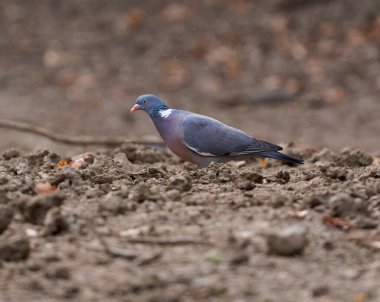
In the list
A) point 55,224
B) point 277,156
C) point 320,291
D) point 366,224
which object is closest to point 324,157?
point 277,156

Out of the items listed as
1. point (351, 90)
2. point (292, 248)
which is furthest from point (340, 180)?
point (351, 90)

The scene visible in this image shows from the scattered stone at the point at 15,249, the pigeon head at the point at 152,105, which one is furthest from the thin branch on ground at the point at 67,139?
the scattered stone at the point at 15,249

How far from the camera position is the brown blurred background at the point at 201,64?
12.7 meters

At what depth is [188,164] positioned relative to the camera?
7852mm

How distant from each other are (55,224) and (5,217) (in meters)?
0.25

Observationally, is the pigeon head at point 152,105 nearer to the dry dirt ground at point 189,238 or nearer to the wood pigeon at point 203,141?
A: the wood pigeon at point 203,141

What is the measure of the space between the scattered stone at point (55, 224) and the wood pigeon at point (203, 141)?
2.17 meters

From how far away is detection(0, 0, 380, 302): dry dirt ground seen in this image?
4379mm

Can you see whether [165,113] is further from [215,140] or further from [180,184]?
[180,184]

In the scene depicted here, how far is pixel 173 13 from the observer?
15.3 meters

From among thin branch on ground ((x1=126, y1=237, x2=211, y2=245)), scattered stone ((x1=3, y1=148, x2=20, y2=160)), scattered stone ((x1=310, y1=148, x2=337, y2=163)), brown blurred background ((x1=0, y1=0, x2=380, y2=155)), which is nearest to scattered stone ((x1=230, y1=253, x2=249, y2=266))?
thin branch on ground ((x1=126, y1=237, x2=211, y2=245))

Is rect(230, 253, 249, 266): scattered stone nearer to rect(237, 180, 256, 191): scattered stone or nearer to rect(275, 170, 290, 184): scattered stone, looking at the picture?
rect(237, 180, 256, 191): scattered stone

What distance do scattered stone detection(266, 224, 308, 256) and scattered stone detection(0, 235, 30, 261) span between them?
1082 mm

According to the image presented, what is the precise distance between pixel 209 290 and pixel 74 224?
1.01m
